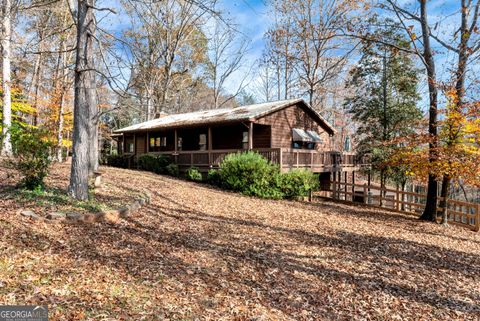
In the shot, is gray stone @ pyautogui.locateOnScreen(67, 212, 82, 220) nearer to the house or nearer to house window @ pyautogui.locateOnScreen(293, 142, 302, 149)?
the house

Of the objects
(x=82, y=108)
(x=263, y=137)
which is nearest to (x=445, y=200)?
(x=263, y=137)

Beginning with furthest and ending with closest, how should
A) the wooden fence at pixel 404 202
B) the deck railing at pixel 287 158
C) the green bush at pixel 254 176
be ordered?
the deck railing at pixel 287 158 → the green bush at pixel 254 176 → the wooden fence at pixel 404 202

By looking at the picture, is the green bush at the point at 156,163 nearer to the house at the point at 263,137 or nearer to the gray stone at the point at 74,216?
the house at the point at 263,137

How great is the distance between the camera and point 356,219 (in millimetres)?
10961

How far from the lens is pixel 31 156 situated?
708 cm

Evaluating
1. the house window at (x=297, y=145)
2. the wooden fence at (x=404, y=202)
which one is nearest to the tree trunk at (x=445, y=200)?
the wooden fence at (x=404, y=202)

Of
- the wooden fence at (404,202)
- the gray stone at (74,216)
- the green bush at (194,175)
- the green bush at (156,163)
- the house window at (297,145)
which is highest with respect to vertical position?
the house window at (297,145)

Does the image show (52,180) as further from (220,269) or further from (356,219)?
(356,219)

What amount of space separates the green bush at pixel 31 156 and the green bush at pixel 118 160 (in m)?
16.0

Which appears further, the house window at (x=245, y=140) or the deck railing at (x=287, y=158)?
the house window at (x=245, y=140)

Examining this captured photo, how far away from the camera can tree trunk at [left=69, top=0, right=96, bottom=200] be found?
23.2ft

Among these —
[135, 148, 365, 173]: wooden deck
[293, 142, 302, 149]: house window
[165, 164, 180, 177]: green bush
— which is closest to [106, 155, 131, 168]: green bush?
[135, 148, 365, 173]: wooden deck

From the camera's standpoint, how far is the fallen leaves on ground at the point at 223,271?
3.65 meters

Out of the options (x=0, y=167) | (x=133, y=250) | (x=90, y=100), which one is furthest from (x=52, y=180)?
(x=133, y=250)
